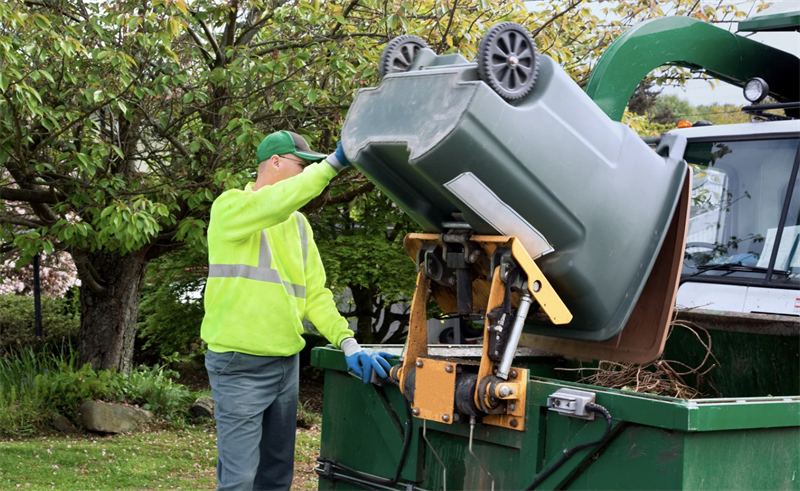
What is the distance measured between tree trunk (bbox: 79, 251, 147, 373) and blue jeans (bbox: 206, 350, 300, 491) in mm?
4433

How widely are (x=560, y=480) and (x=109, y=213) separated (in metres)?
3.94

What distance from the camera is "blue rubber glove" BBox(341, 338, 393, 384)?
3309 millimetres

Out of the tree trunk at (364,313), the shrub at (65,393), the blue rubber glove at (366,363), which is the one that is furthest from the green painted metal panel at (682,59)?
the tree trunk at (364,313)

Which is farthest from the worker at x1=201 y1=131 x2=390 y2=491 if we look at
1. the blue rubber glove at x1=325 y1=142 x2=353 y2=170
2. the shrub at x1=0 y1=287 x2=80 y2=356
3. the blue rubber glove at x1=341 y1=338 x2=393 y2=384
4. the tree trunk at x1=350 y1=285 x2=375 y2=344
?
Answer: the shrub at x1=0 y1=287 x2=80 y2=356

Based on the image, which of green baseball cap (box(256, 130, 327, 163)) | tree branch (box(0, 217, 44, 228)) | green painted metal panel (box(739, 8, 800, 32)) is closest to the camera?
green baseball cap (box(256, 130, 327, 163))

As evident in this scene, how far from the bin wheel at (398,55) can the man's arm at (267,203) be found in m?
0.43

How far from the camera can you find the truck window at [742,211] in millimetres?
4324

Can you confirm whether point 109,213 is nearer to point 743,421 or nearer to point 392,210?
point 392,210

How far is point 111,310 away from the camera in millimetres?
7914

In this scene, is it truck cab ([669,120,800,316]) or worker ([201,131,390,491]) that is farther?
truck cab ([669,120,800,316])

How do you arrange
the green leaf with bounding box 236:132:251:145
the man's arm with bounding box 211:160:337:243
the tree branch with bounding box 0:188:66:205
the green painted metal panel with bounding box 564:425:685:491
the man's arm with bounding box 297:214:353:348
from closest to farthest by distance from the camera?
the green painted metal panel with bounding box 564:425:685:491
the man's arm with bounding box 211:160:337:243
the man's arm with bounding box 297:214:353:348
the green leaf with bounding box 236:132:251:145
the tree branch with bounding box 0:188:66:205

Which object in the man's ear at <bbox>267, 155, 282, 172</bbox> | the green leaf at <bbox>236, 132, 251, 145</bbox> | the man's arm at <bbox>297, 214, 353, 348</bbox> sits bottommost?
the man's arm at <bbox>297, 214, 353, 348</bbox>

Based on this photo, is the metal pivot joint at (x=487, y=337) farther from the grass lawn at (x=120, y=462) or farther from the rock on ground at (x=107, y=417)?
the rock on ground at (x=107, y=417)

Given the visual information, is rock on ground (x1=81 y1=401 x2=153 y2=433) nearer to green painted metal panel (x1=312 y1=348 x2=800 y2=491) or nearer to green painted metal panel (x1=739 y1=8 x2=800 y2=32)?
green painted metal panel (x1=312 y1=348 x2=800 y2=491)
